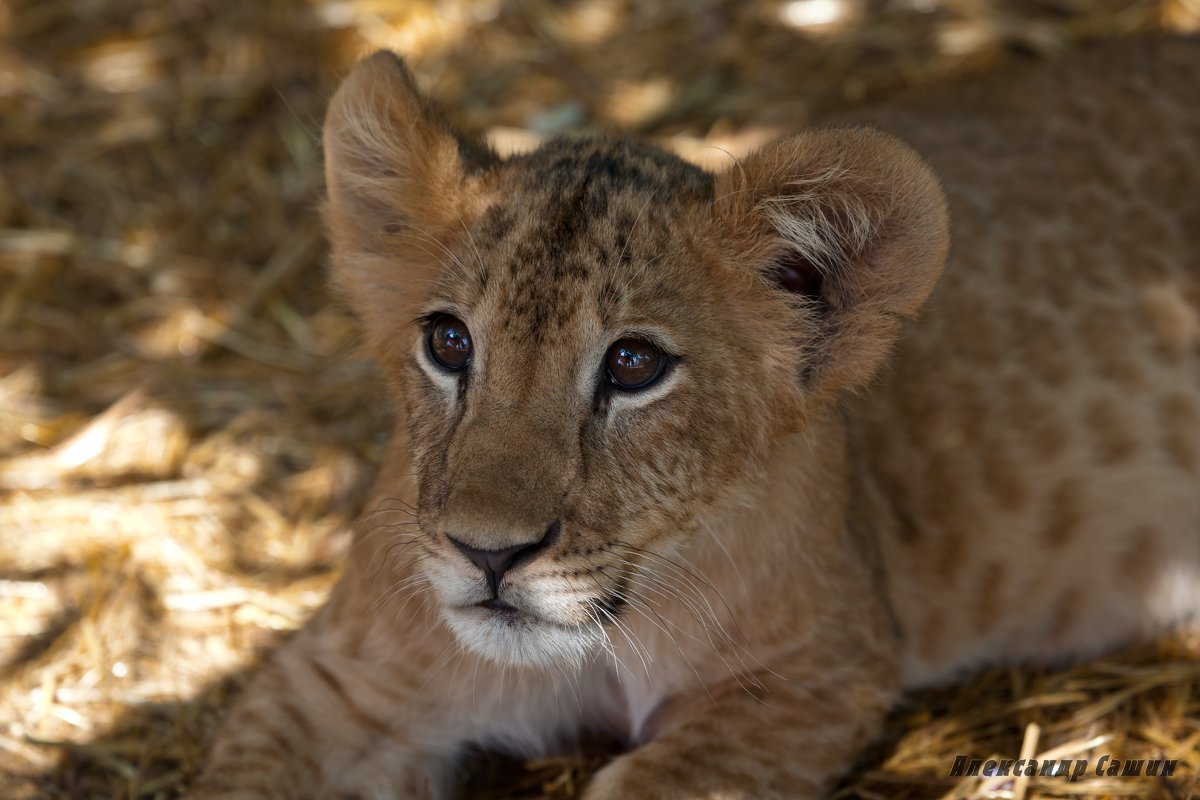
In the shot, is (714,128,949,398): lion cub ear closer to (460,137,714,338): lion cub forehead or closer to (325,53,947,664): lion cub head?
(325,53,947,664): lion cub head

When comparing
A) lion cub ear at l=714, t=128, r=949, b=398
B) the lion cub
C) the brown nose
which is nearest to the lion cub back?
the lion cub

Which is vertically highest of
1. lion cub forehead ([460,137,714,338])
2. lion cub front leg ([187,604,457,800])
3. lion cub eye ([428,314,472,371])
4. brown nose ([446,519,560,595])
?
lion cub forehead ([460,137,714,338])

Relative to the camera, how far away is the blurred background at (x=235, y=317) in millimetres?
3533

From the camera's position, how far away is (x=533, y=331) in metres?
2.71

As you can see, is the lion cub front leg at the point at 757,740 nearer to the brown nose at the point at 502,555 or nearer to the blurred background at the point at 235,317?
the blurred background at the point at 235,317

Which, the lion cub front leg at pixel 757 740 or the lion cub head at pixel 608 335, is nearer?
the lion cub head at pixel 608 335

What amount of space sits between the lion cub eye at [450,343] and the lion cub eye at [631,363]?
329 millimetres

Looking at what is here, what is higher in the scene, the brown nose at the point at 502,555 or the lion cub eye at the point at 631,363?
the lion cub eye at the point at 631,363

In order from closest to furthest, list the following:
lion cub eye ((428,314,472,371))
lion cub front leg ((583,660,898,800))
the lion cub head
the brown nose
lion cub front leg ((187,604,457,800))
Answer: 1. the brown nose
2. the lion cub head
3. lion cub eye ((428,314,472,371))
4. lion cub front leg ((583,660,898,800))
5. lion cub front leg ((187,604,457,800))

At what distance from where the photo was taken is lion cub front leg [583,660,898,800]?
297 cm

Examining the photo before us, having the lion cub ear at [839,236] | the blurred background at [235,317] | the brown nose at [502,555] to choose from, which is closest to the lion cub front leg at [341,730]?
the blurred background at [235,317]

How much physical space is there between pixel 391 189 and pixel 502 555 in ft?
3.55

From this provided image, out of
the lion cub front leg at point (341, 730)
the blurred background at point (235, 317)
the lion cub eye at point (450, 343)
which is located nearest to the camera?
the lion cub eye at point (450, 343)

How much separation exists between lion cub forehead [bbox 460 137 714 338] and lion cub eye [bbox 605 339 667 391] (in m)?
0.08
